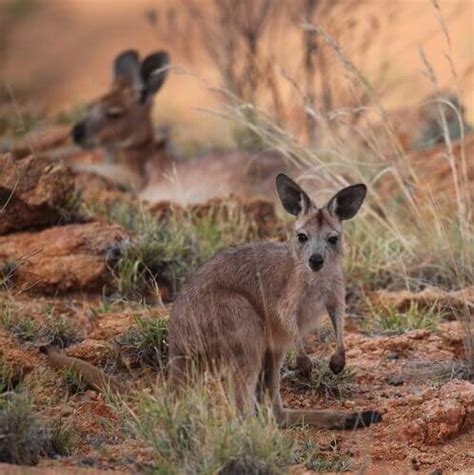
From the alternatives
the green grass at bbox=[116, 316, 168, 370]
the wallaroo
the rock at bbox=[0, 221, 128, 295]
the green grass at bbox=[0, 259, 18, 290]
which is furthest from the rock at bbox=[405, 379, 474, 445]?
the wallaroo

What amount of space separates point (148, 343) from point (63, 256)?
147cm

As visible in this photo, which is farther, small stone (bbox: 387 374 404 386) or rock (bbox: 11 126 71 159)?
rock (bbox: 11 126 71 159)

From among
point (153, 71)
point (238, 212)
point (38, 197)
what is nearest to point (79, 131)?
point (153, 71)

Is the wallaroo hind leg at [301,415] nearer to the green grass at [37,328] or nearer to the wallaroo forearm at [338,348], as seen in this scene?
the wallaroo forearm at [338,348]

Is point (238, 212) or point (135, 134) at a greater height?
point (135, 134)

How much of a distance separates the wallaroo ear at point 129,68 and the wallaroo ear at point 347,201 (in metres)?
6.62

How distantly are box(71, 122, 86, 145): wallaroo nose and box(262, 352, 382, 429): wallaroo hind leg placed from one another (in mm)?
6548

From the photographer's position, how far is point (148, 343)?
7.05 metres

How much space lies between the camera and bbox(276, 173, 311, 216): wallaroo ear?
655 cm

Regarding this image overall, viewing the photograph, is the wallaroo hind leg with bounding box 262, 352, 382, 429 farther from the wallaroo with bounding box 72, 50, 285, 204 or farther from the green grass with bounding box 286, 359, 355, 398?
the wallaroo with bounding box 72, 50, 285, 204

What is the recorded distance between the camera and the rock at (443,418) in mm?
6375

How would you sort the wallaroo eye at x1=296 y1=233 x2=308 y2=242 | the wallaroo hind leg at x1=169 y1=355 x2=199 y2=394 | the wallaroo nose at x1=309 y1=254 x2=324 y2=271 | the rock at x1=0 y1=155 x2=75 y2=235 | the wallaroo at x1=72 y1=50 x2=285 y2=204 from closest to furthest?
the wallaroo hind leg at x1=169 y1=355 x2=199 y2=394 < the wallaroo nose at x1=309 y1=254 x2=324 y2=271 < the wallaroo eye at x1=296 y1=233 x2=308 y2=242 < the rock at x1=0 y1=155 x2=75 y2=235 < the wallaroo at x1=72 y1=50 x2=285 y2=204

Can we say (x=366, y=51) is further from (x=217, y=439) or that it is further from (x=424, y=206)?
(x=217, y=439)

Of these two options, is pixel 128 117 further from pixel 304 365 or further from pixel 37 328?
pixel 304 365
